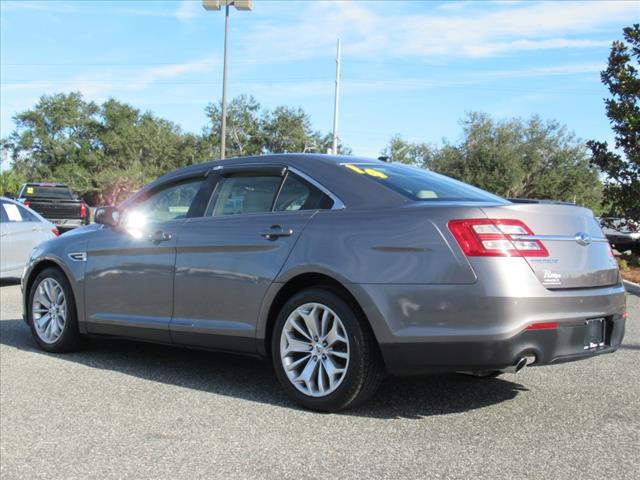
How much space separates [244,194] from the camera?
504 centimetres

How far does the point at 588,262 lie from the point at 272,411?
6.86 feet

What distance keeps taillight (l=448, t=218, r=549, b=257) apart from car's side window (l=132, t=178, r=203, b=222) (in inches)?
89.8

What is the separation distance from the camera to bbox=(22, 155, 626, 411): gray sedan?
12.7 feet

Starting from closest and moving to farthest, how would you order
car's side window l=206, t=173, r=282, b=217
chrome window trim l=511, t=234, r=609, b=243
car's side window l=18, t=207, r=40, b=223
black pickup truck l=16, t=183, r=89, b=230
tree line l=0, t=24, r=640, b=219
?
chrome window trim l=511, t=234, r=609, b=243 < car's side window l=206, t=173, r=282, b=217 < car's side window l=18, t=207, r=40, b=223 < black pickup truck l=16, t=183, r=89, b=230 < tree line l=0, t=24, r=640, b=219

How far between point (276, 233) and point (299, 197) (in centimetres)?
31

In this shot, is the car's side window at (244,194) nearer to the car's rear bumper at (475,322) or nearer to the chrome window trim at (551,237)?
the car's rear bumper at (475,322)

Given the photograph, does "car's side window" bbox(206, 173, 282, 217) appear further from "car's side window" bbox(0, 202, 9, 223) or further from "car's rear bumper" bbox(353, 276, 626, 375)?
"car's side window" bbox(0, 202, 9, 223)

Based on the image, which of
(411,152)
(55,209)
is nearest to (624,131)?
(55,209)

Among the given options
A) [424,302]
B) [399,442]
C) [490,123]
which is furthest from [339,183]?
[490,123]

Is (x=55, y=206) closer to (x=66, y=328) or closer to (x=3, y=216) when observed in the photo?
(x=3, y=216)

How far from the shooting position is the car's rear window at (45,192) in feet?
79.0

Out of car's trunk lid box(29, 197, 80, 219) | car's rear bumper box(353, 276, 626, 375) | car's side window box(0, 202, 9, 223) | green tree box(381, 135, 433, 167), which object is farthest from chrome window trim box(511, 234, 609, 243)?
green tree box(381, 135, 433, 167)

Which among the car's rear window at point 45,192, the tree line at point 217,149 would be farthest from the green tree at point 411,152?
the car's rear window at point 45,192

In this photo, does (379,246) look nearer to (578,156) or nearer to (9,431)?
(9,431)
